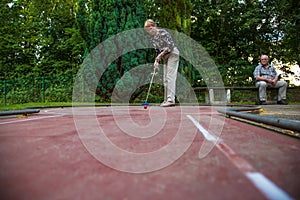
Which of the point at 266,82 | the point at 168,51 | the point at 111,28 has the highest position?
the point at 111,28

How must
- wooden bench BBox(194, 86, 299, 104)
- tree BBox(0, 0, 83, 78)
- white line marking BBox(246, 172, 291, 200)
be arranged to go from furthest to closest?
1. tree BBox(0, 0, 83, 78)
2. wooden bench BBox(194, 86, 299, 104)
3. white line marking BBox(246, 172, 291, 200)

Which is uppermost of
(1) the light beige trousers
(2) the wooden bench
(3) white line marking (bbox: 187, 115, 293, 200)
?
(1) the light beige trousers

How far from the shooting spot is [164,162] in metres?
0.85

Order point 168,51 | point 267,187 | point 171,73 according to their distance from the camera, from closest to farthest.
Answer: point 267,187 → point 168,51 → point 171,73

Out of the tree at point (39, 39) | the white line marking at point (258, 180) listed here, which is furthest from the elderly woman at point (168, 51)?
the tree at point (39, 39)

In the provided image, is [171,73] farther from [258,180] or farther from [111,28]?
[111,28]

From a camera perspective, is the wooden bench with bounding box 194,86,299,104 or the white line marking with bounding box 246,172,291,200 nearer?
the white line marking with bounding box 246,172,291,200

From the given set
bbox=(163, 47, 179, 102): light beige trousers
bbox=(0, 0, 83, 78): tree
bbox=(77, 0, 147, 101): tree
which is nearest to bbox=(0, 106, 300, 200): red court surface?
bbox=(163, 47, 179, 102): light beige trousers

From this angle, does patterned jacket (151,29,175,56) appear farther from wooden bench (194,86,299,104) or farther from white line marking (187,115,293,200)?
white line marking (187,115,293,200)

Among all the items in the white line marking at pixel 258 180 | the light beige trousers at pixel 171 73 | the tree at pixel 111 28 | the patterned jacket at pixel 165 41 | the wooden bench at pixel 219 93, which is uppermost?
the tree at pixel 111 28

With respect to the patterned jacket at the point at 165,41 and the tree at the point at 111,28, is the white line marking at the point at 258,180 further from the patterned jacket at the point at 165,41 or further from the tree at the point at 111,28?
the tree at the point at 111,28

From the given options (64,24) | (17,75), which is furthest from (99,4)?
(17,75)

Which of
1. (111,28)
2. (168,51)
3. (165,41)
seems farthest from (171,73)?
(111,28)

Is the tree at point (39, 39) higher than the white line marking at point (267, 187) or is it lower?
higher
